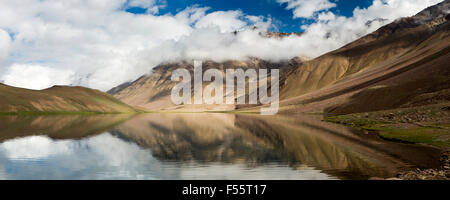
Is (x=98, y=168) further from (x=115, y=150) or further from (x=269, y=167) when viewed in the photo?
(x=269, y=167)

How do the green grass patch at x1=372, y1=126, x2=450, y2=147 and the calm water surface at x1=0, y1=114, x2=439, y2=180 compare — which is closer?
the calm water surface at x1=0, y1=114, x2=439, y2=180

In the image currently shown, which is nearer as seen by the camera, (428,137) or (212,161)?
(212,161)

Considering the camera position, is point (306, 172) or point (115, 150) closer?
point (306, 172)

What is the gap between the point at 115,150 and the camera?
42688 millimetres

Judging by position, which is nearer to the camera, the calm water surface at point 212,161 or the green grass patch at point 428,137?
the calm water surface at point 212,161

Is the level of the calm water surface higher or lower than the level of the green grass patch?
lower

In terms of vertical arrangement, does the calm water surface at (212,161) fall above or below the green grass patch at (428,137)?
below

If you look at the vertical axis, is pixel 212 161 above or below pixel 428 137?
below

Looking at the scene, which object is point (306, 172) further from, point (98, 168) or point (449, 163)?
point (98, 168)
